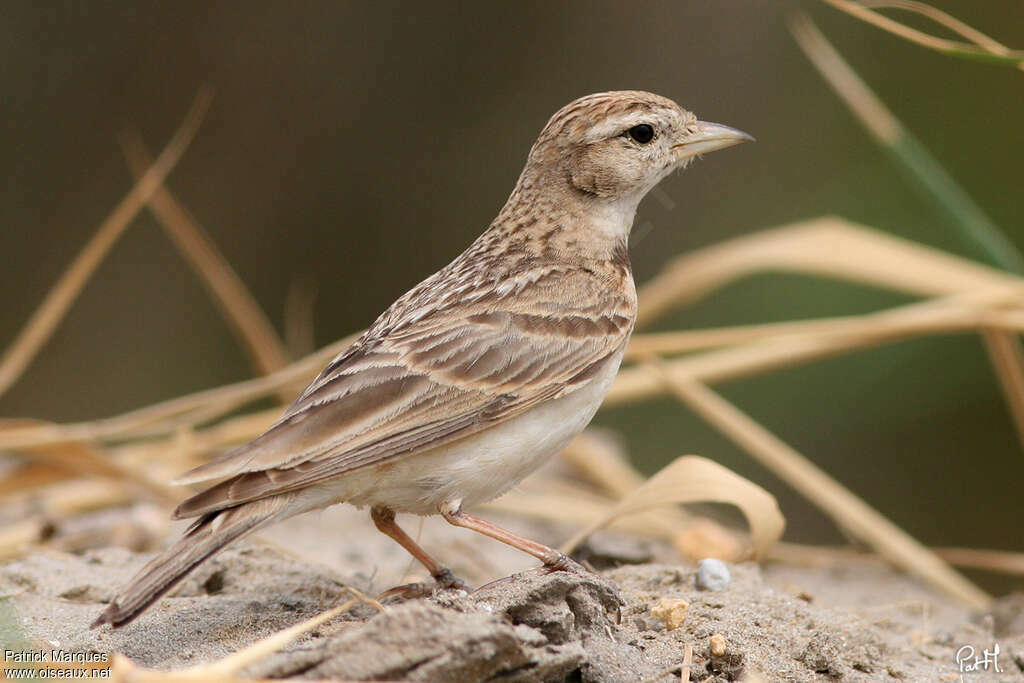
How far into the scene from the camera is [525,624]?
10.2 feet

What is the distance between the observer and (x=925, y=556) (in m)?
5.46

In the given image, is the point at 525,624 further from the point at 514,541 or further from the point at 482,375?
the point at 482,375

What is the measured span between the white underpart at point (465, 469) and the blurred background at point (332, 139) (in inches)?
231

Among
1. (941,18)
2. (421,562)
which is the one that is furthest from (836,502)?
(941,18)

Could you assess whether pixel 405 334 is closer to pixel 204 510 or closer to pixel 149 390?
pixel 204 510

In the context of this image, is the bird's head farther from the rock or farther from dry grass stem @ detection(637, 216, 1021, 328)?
the rock

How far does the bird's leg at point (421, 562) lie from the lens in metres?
3.97

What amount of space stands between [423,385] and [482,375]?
210mm

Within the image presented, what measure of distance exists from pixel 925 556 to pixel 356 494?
2.80 metres

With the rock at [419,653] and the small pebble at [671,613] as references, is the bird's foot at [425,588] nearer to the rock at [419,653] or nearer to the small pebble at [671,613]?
the small pebble at [671,613]

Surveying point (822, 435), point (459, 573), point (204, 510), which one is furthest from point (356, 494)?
point (822, 435)

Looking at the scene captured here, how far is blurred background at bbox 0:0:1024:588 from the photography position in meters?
10.3

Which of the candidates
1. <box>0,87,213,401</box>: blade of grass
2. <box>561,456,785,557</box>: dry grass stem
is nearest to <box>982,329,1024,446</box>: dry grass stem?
<box>561,456,785,557</box>: dry grass stem
